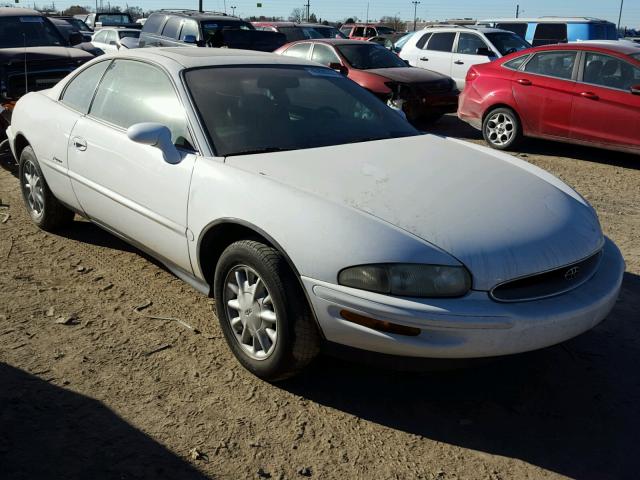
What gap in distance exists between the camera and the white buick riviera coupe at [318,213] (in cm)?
265

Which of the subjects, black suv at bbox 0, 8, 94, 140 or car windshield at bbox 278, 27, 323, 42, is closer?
black suv at bbox 0, 8, 94, 140

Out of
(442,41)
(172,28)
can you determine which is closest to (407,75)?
(442,41)

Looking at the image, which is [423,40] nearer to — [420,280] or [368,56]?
[368,56]

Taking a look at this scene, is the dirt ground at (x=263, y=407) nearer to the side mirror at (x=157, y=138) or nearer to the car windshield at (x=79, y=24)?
the side mirror at (x=157, y=138)

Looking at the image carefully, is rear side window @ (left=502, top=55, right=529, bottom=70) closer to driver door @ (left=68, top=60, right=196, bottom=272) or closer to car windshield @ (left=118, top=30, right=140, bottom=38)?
driver door @ (left=68, top=60, right=196, bottom=272)

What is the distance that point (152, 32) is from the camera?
13625 mm

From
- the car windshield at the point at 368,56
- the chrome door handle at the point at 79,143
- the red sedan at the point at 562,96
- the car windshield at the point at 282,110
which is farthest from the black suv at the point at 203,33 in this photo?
the car windshield at the point at 282,110

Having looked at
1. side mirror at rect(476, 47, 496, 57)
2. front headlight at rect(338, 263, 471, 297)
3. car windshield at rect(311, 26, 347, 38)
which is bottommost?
front headlight at rect(338, 263, 471, 297)

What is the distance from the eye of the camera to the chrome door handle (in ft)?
13.9

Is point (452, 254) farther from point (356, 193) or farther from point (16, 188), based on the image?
point (16, 188)

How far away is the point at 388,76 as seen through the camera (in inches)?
408

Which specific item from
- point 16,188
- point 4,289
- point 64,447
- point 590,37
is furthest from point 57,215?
point 590,37

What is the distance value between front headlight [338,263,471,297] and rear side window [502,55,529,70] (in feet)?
23.0

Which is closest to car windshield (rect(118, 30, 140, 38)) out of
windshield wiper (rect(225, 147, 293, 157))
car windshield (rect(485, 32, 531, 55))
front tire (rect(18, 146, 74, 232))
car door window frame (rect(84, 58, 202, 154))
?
car windshield (rect(485, 32, 531, 55))
